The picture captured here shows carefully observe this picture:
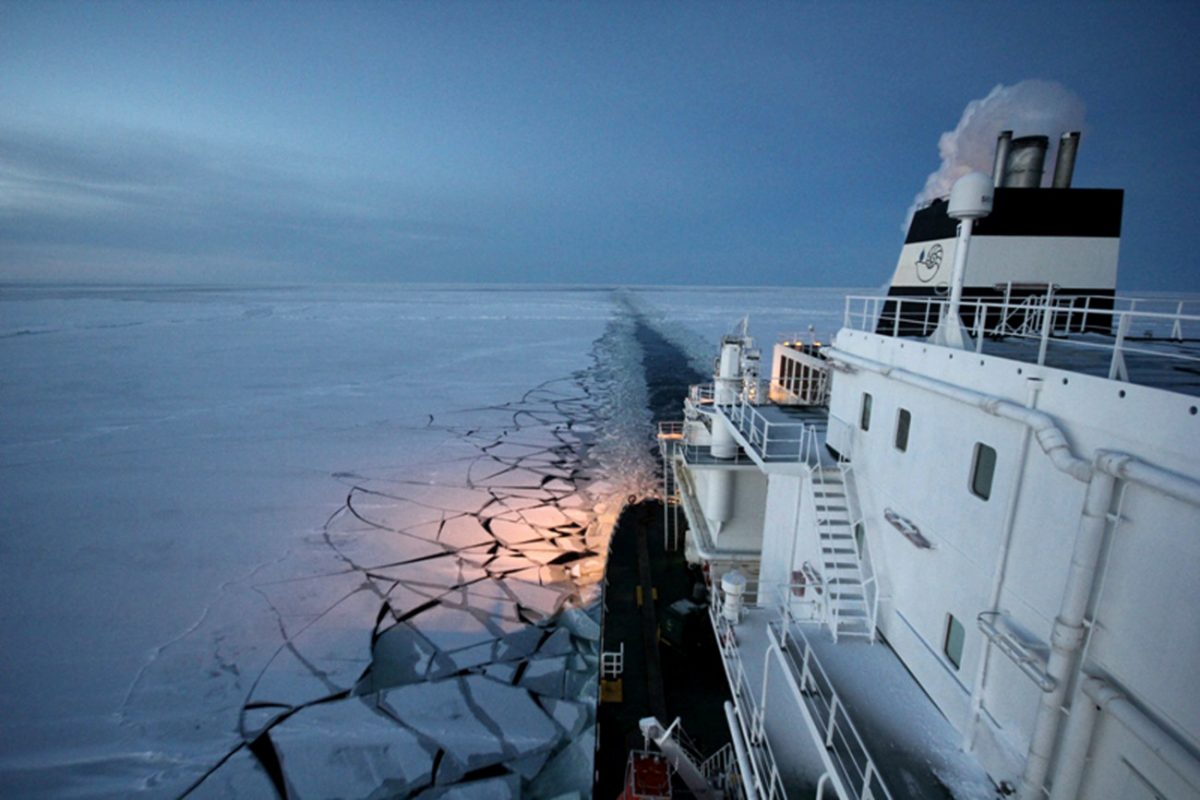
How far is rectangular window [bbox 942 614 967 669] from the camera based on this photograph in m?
5.07

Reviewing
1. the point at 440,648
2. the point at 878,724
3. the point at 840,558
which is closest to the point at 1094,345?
the point at 878,724

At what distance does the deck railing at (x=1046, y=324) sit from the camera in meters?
4.47

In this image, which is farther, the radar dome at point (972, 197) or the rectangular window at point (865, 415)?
the rectangular window at point (865, 415)

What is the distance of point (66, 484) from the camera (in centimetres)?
1439

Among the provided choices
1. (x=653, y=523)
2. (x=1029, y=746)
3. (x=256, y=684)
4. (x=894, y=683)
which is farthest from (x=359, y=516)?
(x=1029, y=746)

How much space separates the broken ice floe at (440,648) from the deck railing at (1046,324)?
656cm

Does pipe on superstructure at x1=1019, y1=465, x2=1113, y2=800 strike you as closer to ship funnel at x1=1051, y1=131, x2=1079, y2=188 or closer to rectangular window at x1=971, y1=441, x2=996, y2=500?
rectangular window at x1=971, y1=441, x2=996, y2=500

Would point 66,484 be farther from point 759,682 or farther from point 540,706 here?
point 759,682

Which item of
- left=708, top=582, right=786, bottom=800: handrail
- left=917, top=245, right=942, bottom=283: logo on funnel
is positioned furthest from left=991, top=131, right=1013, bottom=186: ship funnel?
left=708, top=582, right=786, bottom=800: handrail

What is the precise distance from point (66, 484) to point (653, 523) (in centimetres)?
1473

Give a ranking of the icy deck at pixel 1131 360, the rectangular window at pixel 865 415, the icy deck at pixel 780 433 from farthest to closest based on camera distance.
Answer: the icy deck at pixel 780 433, the rectangular window at pixel 865 415, the icy deck at pixel 1131 360

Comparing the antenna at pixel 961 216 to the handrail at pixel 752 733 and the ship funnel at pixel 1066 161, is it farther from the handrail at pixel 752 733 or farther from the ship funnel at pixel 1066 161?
the ship funnel at pixel 1066 161

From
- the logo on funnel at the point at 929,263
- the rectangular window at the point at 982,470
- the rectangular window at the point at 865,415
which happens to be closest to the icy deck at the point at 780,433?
the rectangular window at the point at 865,415

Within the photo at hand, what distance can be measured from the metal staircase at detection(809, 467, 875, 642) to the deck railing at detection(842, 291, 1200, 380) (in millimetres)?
1996
